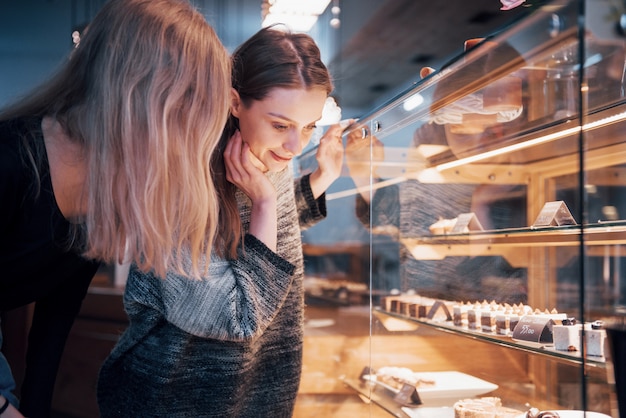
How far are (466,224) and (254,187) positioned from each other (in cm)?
62

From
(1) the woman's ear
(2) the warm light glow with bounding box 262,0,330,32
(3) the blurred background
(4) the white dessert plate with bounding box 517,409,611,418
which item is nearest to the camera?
(4) the white dessert plate with bounding box 517,409,611,418

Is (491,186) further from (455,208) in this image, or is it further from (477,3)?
(477,3)

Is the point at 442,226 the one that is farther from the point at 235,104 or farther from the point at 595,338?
the point at 595,338

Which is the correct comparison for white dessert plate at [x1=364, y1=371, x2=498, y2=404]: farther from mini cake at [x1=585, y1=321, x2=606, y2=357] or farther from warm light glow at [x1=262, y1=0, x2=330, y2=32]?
warm light glow at [x1=262, y1=0, x2=330, y2=32]

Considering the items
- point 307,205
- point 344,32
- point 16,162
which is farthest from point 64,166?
point 344,32

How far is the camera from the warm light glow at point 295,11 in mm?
3603

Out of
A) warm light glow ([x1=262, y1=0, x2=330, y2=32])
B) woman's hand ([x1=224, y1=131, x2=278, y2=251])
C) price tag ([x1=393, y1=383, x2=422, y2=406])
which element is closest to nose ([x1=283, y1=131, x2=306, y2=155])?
woman's hand ([x1=224, y1=131, x2=278, y2=251])

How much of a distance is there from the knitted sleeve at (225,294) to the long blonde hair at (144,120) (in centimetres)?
7

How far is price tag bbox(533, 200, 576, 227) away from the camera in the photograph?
1.41m

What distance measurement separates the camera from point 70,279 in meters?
1.75

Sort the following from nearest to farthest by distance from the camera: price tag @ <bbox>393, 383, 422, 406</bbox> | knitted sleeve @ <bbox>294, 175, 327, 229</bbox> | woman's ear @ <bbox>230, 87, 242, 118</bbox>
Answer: woman's ear @ <bbox>230, 87, 242, 118</bbox>
price tag @ <bbox>393, 383, 422, 406</bbox>
knitted sleeve @ <bbox>294, 175, 327, 229</bbox>

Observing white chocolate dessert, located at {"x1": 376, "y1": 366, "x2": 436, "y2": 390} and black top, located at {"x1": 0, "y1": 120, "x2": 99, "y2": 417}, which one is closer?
black top, located at {"x1": 0, "y1": 120, "x2": 99, "y2": 417}

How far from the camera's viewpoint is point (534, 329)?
57.1 inches

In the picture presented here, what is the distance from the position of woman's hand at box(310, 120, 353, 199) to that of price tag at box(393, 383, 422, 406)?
2.19 ft
